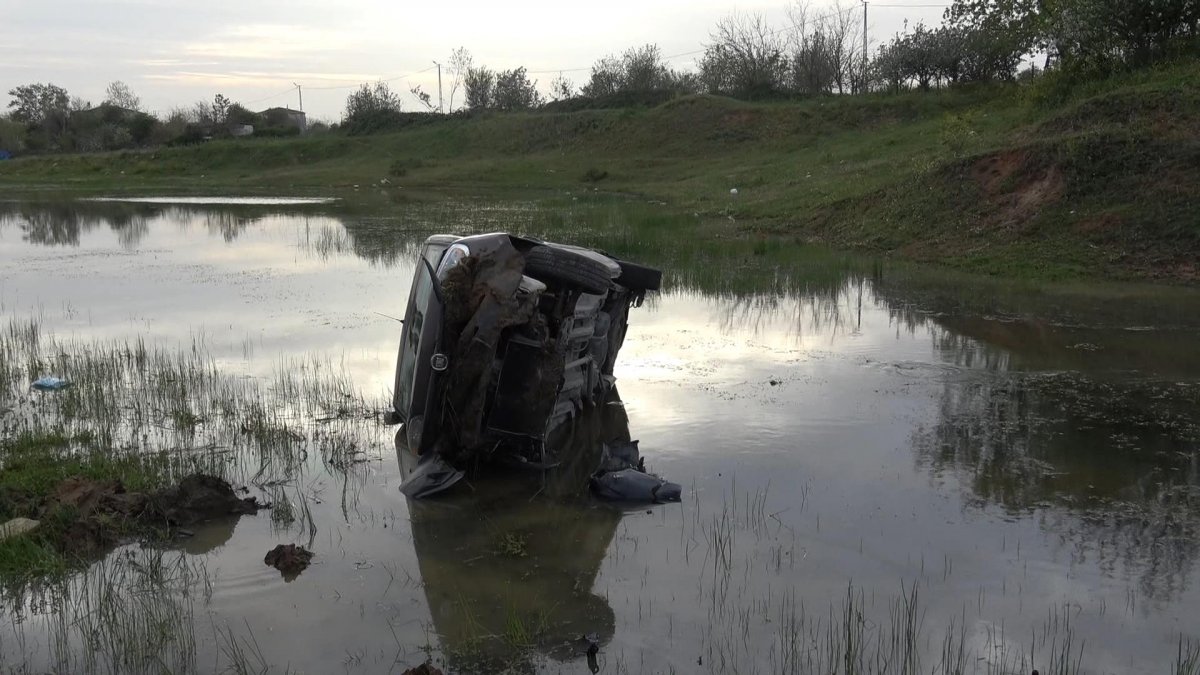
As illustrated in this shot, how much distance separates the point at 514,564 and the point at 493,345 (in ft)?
5.18

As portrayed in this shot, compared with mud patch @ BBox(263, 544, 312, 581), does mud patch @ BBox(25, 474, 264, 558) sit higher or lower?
higher

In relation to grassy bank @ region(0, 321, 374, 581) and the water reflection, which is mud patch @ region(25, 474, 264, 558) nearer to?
grassy bank @ region(0, 321, 374, 581)

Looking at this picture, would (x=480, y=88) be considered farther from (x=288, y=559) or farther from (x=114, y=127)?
(x=288, y=559)

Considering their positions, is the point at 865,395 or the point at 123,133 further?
the point at 123,133

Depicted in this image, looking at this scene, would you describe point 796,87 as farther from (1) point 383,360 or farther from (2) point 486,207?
(1) point 383,360

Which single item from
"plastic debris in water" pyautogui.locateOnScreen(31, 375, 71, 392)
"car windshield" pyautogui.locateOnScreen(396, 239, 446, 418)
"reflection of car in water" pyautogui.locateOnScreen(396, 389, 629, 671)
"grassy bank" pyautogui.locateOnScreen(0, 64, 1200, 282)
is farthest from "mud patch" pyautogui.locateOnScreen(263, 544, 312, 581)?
"grassy bank" pyautogui.locateOnScreen(0, 64, 1200, 282)

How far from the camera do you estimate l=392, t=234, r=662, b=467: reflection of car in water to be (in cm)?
700

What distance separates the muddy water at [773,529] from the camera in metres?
5.09

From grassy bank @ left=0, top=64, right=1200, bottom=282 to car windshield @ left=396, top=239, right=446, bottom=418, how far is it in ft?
37.5

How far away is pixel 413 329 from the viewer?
26.4 ft

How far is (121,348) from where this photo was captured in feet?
38.1

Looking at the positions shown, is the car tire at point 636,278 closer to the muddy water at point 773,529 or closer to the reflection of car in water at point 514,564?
the muddy water at point 773,529

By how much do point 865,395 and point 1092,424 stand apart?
1995mm

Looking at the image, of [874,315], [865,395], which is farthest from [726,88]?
[865,395]
